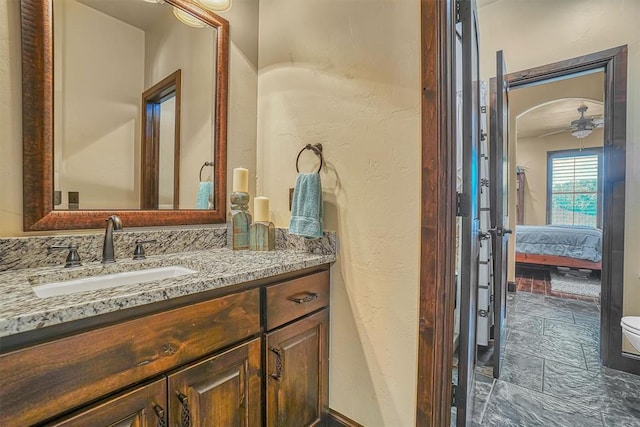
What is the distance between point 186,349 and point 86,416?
0.25 m

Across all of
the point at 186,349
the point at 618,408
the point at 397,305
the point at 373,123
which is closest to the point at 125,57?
the point at 373,123

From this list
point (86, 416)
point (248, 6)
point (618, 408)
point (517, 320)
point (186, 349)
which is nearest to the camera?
point (86, 416)

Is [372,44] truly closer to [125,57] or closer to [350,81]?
[350,81]

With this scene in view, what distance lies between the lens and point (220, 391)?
0.95 meters

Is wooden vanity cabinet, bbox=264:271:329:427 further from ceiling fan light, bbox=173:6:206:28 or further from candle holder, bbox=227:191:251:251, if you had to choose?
ceiling fan light, bbox=173:6:206:28

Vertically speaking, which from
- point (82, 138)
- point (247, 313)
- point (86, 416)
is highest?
point (82, 138)

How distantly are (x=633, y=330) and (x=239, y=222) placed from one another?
2.27m

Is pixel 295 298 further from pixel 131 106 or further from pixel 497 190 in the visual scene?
pixel 497 190

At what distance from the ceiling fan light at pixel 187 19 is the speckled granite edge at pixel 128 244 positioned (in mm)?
1019

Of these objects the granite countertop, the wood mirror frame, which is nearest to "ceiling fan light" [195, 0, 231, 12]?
the wood mirror frame

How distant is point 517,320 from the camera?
2.82 m

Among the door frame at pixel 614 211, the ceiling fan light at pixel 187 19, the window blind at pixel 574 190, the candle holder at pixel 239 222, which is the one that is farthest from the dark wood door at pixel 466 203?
the window blind at pixel 574 190

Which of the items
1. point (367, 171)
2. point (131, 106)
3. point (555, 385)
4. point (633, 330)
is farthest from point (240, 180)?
point (633, 330)

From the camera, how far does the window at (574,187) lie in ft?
21.3
